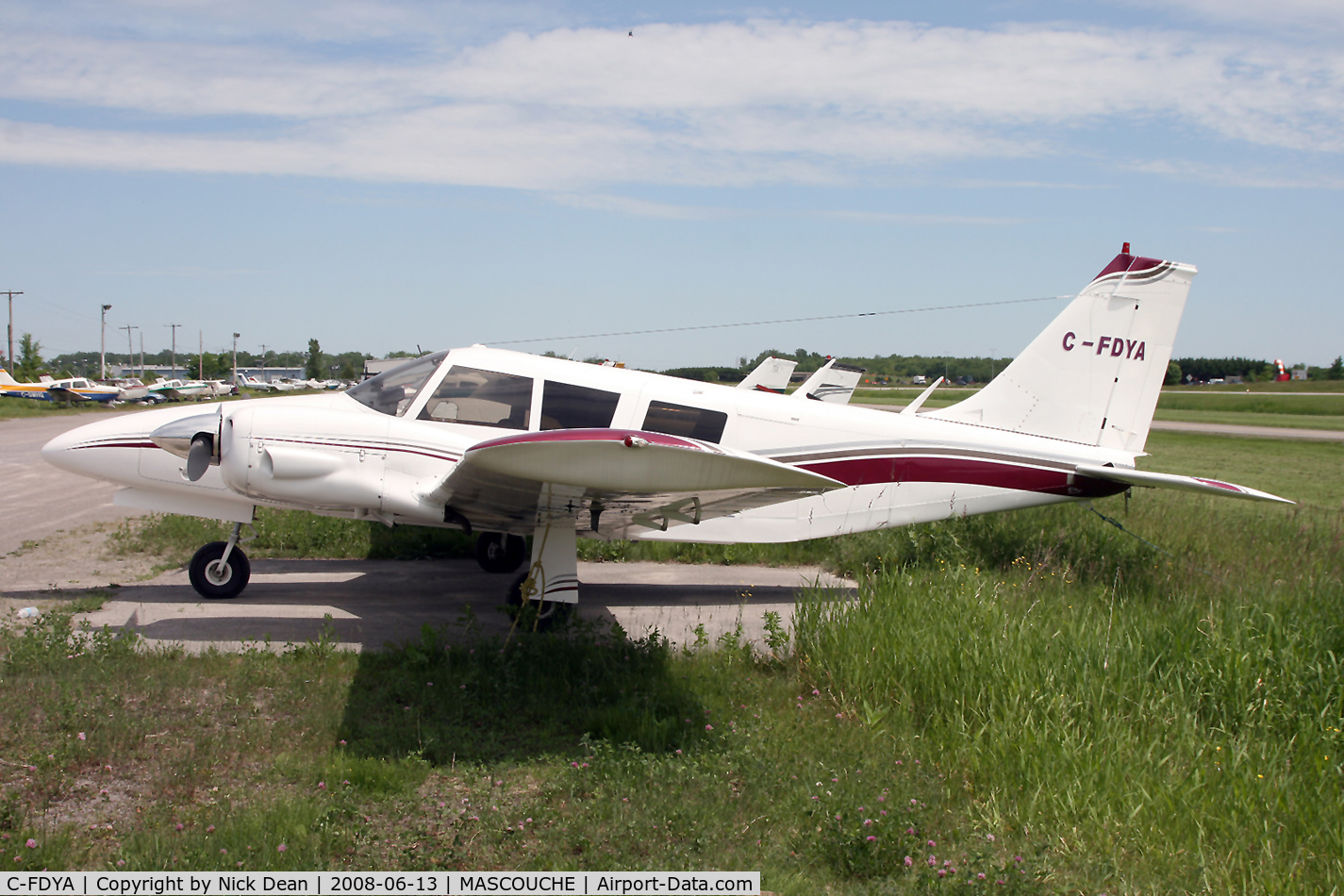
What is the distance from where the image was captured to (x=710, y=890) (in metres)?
3.57

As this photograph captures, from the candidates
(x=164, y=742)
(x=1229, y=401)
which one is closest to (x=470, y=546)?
(x=164, y=742)

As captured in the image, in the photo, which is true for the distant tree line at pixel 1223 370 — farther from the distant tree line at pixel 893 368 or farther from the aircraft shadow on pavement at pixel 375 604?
the aircraft shadow on pavement at pixel 375 604

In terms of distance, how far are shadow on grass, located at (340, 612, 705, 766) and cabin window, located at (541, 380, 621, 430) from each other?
1914 millimetres

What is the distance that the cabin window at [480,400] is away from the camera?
763 cm

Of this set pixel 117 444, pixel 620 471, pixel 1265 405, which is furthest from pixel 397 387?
pixel 1265 405

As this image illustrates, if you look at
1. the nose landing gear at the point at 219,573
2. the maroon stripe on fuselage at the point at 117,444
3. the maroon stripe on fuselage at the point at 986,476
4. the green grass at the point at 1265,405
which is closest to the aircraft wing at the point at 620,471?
the maroon stripe on fuselage at the point at 986,476

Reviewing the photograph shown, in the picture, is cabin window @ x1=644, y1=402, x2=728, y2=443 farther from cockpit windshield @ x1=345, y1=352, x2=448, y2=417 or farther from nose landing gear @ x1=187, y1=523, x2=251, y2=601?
nose landing gear @ x1=187, y1=523, x2=251, y2=601

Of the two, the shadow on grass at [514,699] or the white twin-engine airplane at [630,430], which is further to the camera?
the white twin-engine airplane at [630,430]

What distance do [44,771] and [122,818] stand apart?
0.71 metres

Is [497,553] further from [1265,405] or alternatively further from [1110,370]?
[1265,405]

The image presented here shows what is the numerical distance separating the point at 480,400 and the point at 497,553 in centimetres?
287

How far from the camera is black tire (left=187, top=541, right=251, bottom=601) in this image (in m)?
8.12

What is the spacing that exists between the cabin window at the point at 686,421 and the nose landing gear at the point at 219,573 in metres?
4.16

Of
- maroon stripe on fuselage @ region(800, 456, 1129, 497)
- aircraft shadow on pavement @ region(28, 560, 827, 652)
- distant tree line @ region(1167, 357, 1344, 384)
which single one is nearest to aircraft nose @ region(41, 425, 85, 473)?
aircraft shadow on pavement @ region(28, 560, 827, 652)
